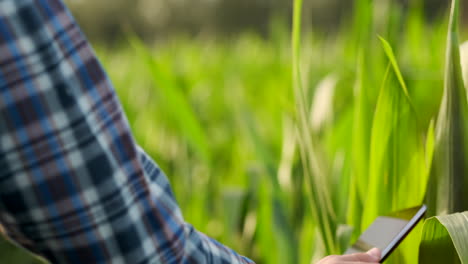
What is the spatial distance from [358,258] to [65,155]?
0.19 meters

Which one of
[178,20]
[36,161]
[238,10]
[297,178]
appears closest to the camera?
[36,161]

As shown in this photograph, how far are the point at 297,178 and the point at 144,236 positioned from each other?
45 centimetres

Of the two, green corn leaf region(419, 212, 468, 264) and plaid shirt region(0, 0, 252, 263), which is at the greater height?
plaid shirt region(0, 0, 252, 263)

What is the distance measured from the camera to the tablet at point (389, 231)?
16.0 inches

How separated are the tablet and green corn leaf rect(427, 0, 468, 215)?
0.05m

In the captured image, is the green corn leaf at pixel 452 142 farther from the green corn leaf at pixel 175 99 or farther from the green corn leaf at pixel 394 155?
the green corn leaf at pixel 175 99

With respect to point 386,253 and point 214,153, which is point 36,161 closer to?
point 386,253

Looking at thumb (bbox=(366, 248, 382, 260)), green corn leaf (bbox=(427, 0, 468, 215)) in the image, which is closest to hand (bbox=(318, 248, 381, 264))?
thumb (bbox=(366, 248, 382, 260))

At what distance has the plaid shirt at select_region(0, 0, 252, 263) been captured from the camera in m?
0.31

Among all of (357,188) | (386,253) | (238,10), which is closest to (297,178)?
(357,188)

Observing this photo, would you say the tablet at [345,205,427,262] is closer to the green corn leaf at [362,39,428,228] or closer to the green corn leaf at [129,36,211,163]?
the green corn leaf at [362,39,428,228]

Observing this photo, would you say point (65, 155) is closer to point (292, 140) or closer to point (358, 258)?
point (358, 258)

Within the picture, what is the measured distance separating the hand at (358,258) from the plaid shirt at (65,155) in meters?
0.10

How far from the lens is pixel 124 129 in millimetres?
339
